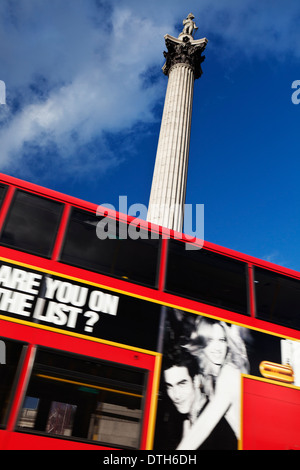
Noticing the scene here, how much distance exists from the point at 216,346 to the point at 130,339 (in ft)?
4.66

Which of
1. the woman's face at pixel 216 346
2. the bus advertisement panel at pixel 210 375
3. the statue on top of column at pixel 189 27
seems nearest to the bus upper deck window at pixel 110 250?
the bus advertisement panel at pixel 210 375

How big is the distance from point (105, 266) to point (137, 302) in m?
0.73

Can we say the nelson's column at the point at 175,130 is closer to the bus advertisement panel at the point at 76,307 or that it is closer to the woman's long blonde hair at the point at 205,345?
the woman's long blonde hair at the point at 205,345

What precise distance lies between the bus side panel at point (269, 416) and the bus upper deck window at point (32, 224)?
3.68 m

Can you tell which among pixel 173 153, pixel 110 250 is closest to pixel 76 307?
pixel 110 250

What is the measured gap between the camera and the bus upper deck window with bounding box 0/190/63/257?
5.60 m

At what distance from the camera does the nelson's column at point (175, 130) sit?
19713 millimetres

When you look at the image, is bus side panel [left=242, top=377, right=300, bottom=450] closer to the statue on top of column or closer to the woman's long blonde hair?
the woman's long blonde hair

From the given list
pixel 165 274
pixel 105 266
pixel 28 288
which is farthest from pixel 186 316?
pixel 28 288

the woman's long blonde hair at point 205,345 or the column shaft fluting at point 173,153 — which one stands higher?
the column shaft fluting at point 173,153

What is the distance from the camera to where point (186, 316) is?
6.05m

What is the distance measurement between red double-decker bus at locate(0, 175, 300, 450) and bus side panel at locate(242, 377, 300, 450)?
0.02m

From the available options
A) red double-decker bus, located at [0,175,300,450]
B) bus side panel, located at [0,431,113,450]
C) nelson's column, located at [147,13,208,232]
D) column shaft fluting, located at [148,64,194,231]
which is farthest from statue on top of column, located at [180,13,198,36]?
bus side panel, located at [0,431,113,450]
